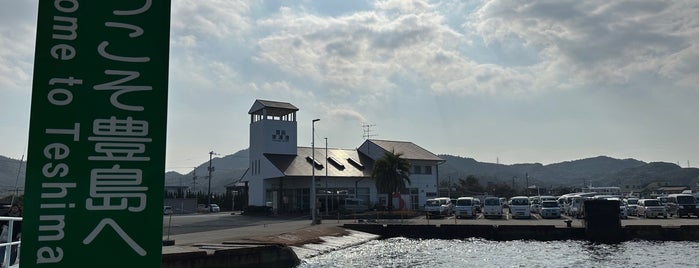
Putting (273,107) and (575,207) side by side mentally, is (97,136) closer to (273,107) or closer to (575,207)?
(575,207)

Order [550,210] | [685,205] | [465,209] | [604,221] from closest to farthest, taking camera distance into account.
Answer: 1. [604,221]
2. [685,205]
3. [550,210]
4. [465,209]

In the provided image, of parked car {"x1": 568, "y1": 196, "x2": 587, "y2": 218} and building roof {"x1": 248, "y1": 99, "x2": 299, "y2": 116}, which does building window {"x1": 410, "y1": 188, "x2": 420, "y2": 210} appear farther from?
parked car {"x1": 568, "y1": 196, "x2": 587, "y2": 218}

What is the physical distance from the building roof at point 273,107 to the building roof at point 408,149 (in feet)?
38.5

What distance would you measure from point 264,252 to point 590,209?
1980 cm

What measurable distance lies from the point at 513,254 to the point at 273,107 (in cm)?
3450

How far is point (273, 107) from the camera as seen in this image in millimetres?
55031

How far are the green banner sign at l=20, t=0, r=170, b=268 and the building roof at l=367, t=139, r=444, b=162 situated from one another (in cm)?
5532

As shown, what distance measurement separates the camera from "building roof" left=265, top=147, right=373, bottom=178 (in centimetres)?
5334

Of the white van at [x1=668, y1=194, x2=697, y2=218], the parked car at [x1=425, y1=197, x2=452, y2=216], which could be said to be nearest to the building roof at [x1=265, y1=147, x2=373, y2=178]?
the parked car at [x1=425, y1=197, x2=452, y2=216]

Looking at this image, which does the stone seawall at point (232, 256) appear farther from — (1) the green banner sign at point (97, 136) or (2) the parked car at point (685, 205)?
(2) the parked car at point (685, 205)

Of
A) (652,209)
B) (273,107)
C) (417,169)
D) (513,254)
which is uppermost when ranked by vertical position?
(273,107)

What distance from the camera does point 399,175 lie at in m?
52.8

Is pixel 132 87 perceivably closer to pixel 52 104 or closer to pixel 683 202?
pixel 52 104

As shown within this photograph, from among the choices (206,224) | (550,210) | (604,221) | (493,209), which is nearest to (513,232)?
(604,221)
